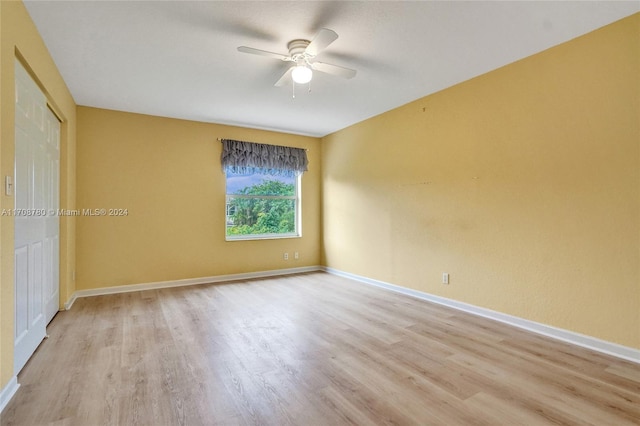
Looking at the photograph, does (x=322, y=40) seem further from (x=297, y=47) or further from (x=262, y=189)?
(x=262, y=189)

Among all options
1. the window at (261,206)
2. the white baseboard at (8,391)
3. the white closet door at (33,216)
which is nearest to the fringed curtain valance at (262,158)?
the window at (261,206)

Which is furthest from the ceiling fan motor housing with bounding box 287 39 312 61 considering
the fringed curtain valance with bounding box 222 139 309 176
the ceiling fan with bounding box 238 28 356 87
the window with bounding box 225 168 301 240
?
the window with bounding box 225 168 301 240

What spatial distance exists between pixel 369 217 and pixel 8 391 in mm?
4091

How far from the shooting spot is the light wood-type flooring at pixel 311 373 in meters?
1.72

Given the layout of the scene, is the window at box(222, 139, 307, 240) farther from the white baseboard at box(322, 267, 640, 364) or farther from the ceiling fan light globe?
the ceiling fan light globe

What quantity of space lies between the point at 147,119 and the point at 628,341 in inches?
227

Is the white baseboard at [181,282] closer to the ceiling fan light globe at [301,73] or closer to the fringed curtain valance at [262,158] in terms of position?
the fringed curtain valance at [262,158]

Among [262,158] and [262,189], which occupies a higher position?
[262,158]

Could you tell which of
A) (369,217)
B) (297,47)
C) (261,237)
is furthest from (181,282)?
(297,47)

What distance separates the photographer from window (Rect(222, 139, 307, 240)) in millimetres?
5160

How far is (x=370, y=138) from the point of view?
4.81 m

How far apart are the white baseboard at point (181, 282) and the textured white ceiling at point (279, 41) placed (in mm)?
2477

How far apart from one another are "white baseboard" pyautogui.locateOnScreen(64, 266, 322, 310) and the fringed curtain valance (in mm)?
1741

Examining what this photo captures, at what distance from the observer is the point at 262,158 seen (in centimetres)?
531
